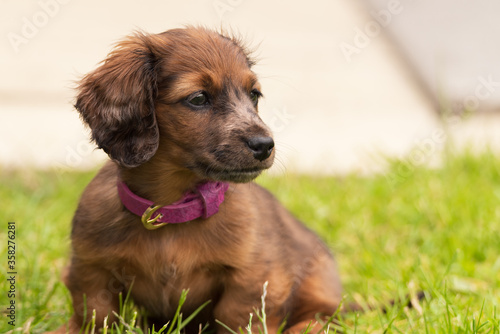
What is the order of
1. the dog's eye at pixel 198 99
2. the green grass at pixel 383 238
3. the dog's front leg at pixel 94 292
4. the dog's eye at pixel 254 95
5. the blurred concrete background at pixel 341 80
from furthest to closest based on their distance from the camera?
the blurred concrete background at pixel 341 80 → the green grass at pixel 383 238 → the dog's eye at pixel 254 95 → the dog's front leg at pixel 94 292 → the dog's eye at pixel 198 99

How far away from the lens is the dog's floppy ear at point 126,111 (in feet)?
9.06

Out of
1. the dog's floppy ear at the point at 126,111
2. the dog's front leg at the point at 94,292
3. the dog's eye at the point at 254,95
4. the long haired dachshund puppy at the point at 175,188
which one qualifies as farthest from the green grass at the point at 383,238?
the dog's eye at the point at 254,95

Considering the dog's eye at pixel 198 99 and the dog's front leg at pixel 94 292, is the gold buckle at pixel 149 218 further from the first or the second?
the dog's eye at pixel 198 99

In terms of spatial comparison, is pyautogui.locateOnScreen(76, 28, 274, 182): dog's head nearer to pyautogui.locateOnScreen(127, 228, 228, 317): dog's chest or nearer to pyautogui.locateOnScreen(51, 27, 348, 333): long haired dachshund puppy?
pyautogui.locateOnScreen(51, 27, 348, 333): long haired dachshund puppy

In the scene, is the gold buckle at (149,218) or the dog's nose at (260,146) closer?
the dog's nose at (260,146)

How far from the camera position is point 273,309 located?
2.96 m

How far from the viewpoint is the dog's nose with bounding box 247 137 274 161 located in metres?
2.67

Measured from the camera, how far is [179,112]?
2793mm

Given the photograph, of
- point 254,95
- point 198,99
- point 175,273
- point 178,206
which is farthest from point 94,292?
point 254,95

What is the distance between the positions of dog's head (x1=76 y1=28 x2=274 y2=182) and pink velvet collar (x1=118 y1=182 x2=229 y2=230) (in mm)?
154

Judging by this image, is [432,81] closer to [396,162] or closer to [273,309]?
[396,162]

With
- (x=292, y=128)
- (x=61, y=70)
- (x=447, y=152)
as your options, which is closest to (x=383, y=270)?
(x=447, y=152)

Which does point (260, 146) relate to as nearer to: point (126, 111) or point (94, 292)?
point (126, 111)

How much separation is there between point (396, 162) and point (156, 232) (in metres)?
3.15
